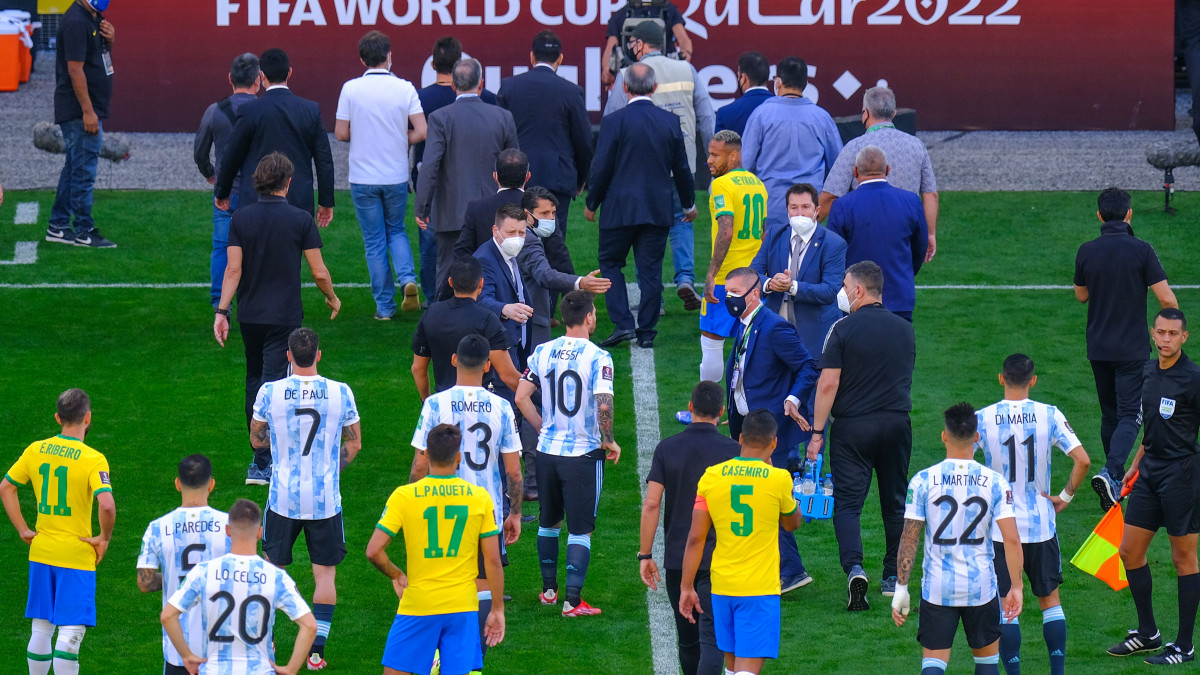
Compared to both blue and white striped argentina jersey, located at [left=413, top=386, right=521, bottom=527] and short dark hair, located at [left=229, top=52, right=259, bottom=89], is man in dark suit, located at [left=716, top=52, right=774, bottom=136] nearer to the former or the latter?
short dark hair, located at [left=229, top=52, right=259, bottom=89]

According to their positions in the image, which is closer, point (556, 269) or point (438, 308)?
point (438, 308)

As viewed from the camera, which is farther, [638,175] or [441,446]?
[638,175]

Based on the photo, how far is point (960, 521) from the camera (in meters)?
6.60

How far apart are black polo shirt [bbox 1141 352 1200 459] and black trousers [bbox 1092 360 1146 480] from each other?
185cm

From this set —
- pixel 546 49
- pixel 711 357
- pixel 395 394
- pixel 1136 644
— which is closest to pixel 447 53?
pixel 546 49

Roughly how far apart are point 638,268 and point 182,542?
658cm

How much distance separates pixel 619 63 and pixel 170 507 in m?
8.48

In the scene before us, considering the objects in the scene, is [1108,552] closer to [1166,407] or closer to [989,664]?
[1166,407]

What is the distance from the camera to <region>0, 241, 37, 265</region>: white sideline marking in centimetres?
1538

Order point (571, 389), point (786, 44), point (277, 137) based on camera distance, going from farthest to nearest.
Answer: point (786, 44) < point (277, 137) < point (571, 389)

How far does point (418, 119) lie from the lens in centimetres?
1270

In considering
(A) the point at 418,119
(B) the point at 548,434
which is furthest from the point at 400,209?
(B) the point at 548,434

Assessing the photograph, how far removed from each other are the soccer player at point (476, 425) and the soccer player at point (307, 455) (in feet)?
1.20

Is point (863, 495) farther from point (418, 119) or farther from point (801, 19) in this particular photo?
point (801, 19)
